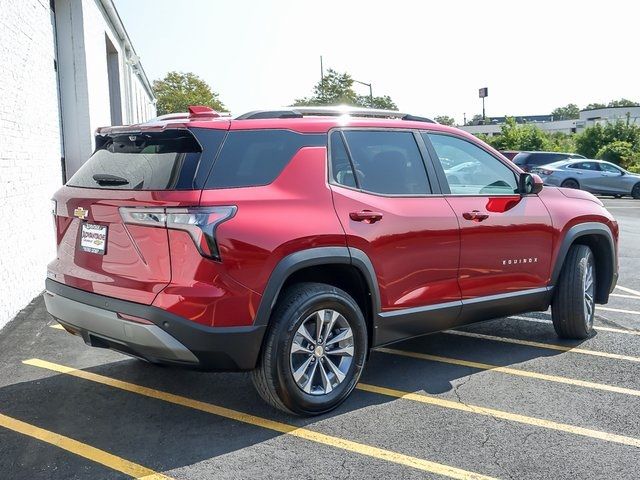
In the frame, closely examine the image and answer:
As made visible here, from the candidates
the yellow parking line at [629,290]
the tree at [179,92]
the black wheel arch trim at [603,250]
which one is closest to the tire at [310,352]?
the black wheel arch trim at [603,250]

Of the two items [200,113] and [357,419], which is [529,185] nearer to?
[357,419]

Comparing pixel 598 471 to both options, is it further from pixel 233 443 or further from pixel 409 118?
pixel 409 118

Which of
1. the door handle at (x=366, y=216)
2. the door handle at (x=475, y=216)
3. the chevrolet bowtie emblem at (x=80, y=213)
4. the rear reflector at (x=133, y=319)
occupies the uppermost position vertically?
the chevrolet bowtie emblem at (x=80, y=213)

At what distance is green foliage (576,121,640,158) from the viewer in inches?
1516

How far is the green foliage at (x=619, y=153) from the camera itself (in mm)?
35944

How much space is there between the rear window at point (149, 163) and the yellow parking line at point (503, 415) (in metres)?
2.00

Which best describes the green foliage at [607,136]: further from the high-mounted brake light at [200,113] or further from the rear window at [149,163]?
the rear window at [149,163]

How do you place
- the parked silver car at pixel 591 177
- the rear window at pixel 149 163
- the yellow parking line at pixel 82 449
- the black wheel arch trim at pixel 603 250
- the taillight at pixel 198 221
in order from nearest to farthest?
1. the yellow parking line at pixel 82 449
2. the taillight at pixel 198 221
3. the rear window at pixel 149 163
4. the black wheel arch trim at pixel 603 250
5. the parked silver car at pixel 591 177

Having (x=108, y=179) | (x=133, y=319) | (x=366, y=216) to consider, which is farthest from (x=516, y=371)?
(x=108, y=179)

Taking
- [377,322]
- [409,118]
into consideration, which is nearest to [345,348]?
[377,322]

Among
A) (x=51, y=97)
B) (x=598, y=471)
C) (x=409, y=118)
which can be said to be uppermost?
(x=51, y=97)

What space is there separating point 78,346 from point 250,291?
2.62 metres

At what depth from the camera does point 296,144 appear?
3996 millimetres

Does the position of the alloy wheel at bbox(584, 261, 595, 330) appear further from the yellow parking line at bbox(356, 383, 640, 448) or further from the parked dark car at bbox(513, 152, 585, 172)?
the parked dark car at bbox(513, 152, 585, 172)
